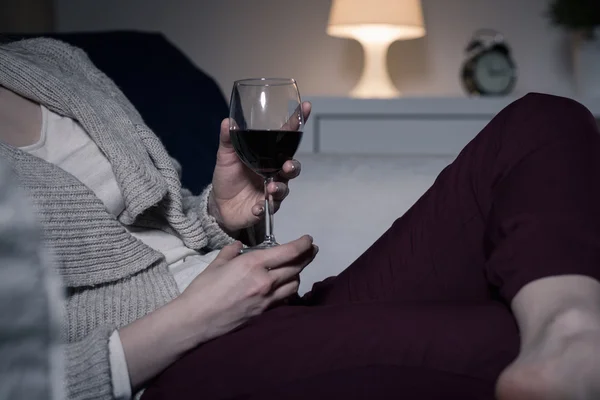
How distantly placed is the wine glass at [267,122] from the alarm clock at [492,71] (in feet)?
5.66

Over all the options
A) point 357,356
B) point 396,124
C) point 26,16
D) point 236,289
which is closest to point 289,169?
point 236,289

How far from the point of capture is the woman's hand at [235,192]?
3.58 feet

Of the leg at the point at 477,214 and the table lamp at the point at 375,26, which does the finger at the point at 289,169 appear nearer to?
the leg at the point at 477,214

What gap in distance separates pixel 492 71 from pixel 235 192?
161 cm

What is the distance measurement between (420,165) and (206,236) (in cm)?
47

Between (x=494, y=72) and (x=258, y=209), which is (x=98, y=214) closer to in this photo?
(x=258, y=209)

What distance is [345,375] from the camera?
0.72 metres

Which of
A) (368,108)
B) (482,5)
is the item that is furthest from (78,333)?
(482,5)

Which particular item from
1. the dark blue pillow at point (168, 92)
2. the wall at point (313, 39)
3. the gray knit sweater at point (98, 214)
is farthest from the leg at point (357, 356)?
the wall at point (313, 39)

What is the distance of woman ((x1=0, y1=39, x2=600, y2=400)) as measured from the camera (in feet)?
2.31

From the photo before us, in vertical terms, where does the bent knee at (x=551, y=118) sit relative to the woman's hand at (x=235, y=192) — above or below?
above

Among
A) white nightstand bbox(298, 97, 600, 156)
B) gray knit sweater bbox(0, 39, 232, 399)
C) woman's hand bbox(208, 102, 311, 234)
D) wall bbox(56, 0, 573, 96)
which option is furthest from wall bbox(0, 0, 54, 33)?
woman's hand bbox(208, 102, 311, 234)

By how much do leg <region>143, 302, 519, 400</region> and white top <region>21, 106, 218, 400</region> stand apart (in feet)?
1.00

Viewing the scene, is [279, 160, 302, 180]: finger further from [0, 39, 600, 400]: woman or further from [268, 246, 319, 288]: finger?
[268, 246, 319, 288]: finger
